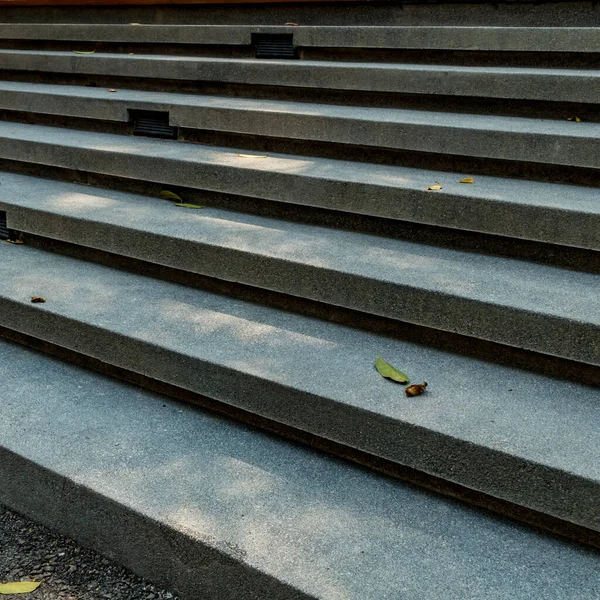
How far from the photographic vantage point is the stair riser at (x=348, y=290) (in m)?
2.21

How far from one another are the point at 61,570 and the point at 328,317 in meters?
1.25

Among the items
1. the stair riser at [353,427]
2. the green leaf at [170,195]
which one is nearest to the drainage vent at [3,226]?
the green leaf at [170,195]

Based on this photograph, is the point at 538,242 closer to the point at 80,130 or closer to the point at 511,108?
the point at 511,108

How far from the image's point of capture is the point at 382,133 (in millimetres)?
3314

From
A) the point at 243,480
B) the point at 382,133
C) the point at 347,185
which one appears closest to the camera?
the point at 243,480

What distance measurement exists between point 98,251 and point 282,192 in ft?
2.94

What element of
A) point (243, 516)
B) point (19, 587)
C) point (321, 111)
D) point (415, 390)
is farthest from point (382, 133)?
point (19, 587)

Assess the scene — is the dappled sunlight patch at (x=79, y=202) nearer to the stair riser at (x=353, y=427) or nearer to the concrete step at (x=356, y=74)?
the stair riser at (x=353, y=427)

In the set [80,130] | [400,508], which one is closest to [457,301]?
[400,508]

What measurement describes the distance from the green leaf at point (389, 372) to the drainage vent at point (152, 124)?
2.29 m

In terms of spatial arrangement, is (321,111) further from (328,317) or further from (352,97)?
(328,317)

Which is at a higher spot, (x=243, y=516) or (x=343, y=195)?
(x=343, y=195)

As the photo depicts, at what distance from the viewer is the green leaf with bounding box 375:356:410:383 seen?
2.21m

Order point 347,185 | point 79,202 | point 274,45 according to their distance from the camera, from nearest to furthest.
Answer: point 347,185 < point 79,202 < point 274,45
